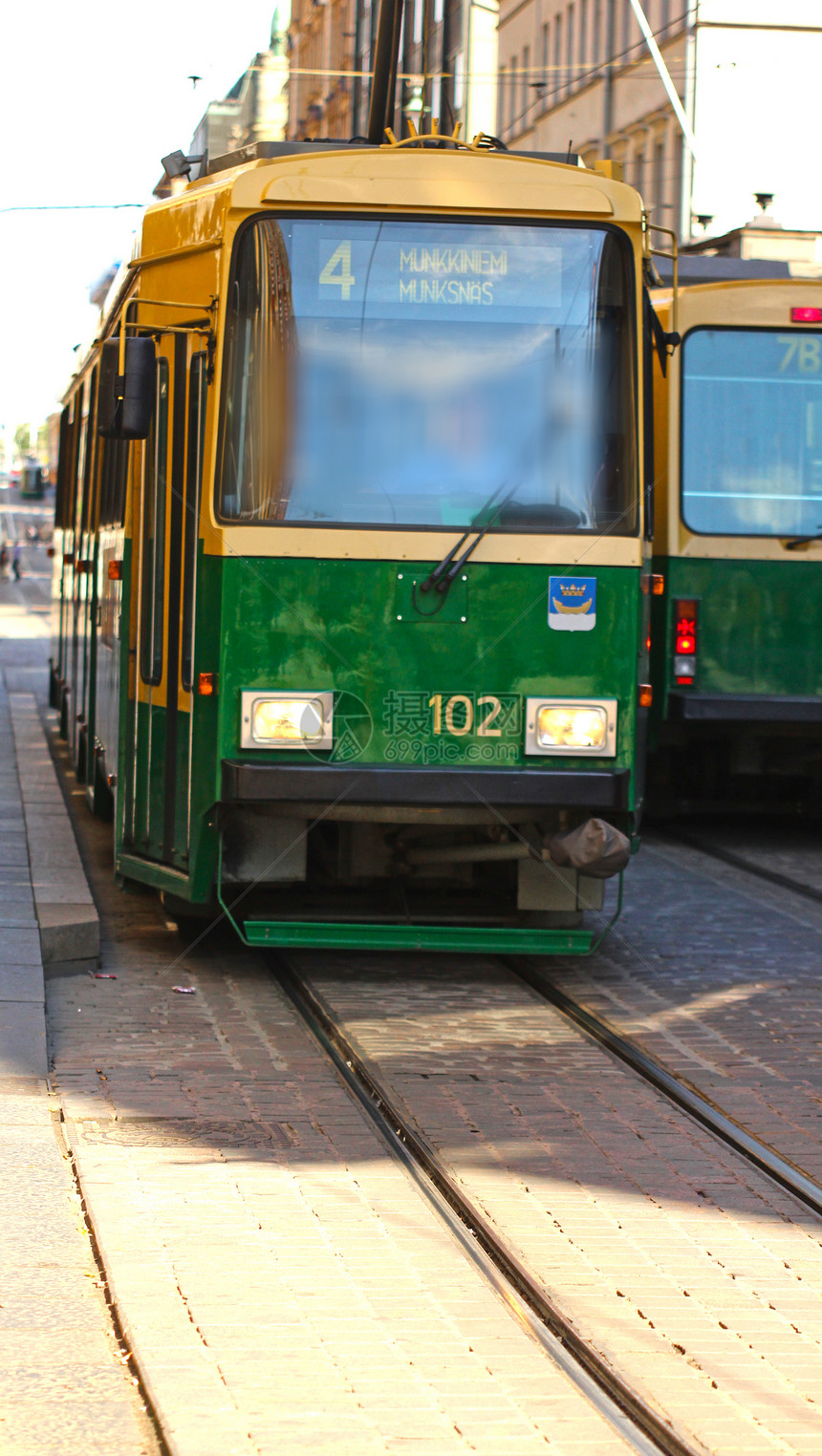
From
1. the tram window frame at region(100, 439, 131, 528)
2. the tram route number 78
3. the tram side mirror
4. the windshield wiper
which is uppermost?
the tram route number 78

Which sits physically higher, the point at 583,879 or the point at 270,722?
the point at 270,722

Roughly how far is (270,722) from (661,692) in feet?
17.9

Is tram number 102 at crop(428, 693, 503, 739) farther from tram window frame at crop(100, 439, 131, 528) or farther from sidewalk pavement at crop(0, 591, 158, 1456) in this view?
tram window frame at crop(100, 439, 131, 528)

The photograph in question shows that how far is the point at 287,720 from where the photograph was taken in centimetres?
820

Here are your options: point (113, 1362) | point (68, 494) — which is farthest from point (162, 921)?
point (68, 494)

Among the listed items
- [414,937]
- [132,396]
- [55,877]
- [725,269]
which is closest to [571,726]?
[414,937]

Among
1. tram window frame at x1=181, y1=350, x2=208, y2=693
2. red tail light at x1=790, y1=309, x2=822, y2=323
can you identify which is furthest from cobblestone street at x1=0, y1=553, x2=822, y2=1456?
red tail light at x1=790, y1=309, x2=822, y2=323

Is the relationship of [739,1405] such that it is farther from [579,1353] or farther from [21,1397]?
[21,1397]

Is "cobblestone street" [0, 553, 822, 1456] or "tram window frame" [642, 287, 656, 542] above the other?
"tram window frame" [642, 287, 656, 542]

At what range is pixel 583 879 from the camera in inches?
350

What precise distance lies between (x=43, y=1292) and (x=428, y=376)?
445cm

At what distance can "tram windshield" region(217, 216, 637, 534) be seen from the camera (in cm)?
821

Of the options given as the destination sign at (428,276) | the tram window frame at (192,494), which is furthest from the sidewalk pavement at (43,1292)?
the destination sign at (428,276)

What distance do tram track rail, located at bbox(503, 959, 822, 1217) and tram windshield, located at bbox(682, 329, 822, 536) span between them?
5.25 metres
